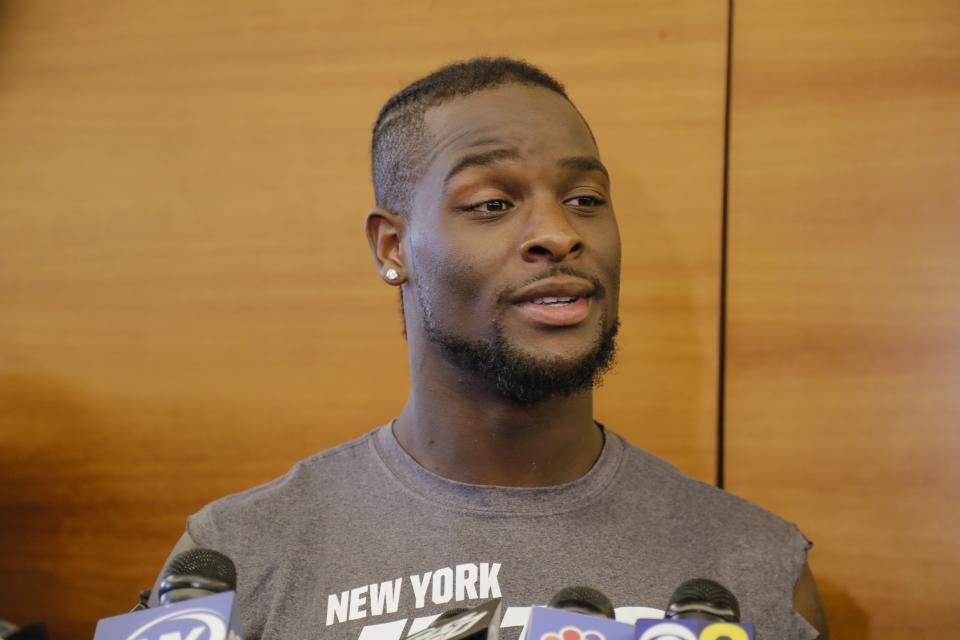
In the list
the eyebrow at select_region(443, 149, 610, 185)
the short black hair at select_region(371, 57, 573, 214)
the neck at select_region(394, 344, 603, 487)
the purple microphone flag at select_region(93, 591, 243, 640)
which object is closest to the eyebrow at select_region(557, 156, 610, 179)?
the eyebrow at select_region(443, 149, 610, 185)

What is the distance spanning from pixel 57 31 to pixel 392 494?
112cm

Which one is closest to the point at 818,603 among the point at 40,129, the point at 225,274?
the point at 225,274

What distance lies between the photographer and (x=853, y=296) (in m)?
1.42

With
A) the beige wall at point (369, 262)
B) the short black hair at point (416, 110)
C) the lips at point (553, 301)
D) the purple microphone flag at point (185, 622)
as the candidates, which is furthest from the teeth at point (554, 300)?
the purple microphone flag at point (185, 622)

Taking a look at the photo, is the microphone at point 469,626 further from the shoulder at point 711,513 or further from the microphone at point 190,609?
the shoulder at point 711,513

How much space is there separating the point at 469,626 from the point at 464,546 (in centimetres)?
43

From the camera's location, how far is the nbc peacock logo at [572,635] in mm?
672

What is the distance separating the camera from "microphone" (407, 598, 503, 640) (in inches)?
25.0

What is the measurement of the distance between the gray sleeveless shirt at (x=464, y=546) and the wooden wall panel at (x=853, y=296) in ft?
0.88

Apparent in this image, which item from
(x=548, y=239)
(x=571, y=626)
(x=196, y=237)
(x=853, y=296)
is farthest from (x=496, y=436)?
(x=196, y=237)

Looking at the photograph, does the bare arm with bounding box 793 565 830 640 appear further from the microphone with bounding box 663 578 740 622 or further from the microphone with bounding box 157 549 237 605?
the microphone with bounding box 157 549 237 605

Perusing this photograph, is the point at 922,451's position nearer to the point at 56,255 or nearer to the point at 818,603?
the point at 818,603

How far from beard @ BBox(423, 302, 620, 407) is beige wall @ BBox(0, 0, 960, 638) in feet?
1.24

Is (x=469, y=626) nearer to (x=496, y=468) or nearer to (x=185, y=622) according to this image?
(x=185, y=622)
